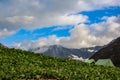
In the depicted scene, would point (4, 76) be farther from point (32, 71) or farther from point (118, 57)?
point (118, 57)

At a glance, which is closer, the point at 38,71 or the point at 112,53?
the point at 38,71

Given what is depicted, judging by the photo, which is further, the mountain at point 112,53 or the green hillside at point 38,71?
the mountain at point 112,53

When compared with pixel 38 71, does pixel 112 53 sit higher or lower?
higher

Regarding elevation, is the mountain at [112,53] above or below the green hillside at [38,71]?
above

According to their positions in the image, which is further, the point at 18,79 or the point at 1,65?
the point at 1,65

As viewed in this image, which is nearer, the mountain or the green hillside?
the green hillside

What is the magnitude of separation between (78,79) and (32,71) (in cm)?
381

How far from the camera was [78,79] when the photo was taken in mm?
29031

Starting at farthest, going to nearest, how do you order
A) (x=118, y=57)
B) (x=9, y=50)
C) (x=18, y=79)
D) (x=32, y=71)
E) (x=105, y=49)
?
(x=105, y=49) → (x=118, y=57) → (x=9, y=50) → (x=32, y=71) → (x=18, y=79)

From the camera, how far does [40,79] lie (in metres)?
26.8

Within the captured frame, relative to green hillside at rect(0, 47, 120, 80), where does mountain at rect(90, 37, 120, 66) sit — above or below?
above

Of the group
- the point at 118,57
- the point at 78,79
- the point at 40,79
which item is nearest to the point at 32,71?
the point at 40,79

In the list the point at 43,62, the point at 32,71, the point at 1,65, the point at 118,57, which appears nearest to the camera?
the point at 32,71

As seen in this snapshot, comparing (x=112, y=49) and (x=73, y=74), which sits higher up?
(x=112, y=49)
